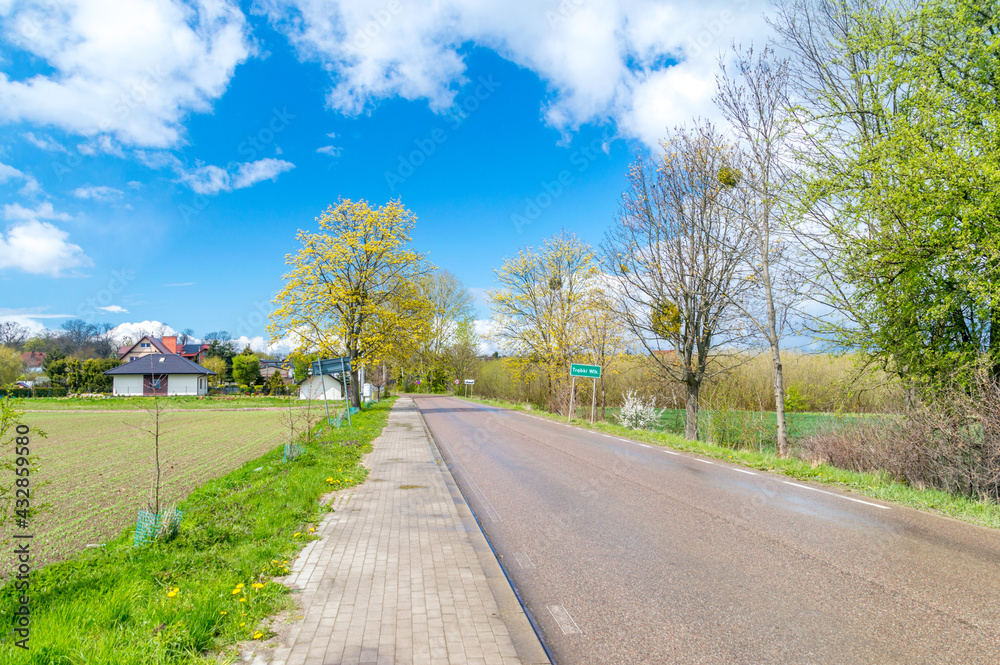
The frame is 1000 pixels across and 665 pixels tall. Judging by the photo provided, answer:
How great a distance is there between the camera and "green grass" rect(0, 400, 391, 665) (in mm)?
3232

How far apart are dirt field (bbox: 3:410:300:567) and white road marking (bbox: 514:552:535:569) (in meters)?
4.22

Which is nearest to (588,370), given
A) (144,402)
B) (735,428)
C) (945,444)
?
(735,428)

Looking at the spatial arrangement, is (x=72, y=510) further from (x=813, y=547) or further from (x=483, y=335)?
(x=483, y=335)

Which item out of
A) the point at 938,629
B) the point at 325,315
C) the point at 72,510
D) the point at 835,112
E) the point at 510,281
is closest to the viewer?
the point at 938,629

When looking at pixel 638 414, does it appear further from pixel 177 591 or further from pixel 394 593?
pixel 177 591

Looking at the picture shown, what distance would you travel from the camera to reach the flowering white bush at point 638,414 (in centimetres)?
2512

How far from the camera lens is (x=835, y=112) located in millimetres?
11367

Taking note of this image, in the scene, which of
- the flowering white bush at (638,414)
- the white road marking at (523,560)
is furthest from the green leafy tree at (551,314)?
the white road marking at (523,560)

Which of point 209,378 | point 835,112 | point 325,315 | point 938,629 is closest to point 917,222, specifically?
point 835,112

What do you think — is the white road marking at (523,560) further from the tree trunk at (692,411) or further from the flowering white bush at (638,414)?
the flowering white bush at (638,414)

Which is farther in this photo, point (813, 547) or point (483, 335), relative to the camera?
point (483, 335)

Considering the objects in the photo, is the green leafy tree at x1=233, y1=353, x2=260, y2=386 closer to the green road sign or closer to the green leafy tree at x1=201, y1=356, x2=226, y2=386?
the green leafy tree at x1=201, y1=356, x2=226, y2=386

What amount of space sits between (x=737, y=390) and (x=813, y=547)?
2277cm

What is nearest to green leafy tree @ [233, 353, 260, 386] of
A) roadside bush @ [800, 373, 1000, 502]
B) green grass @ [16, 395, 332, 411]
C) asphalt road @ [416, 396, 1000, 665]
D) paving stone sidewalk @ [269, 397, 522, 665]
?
green grass @ [16, 395, 332, 411]
